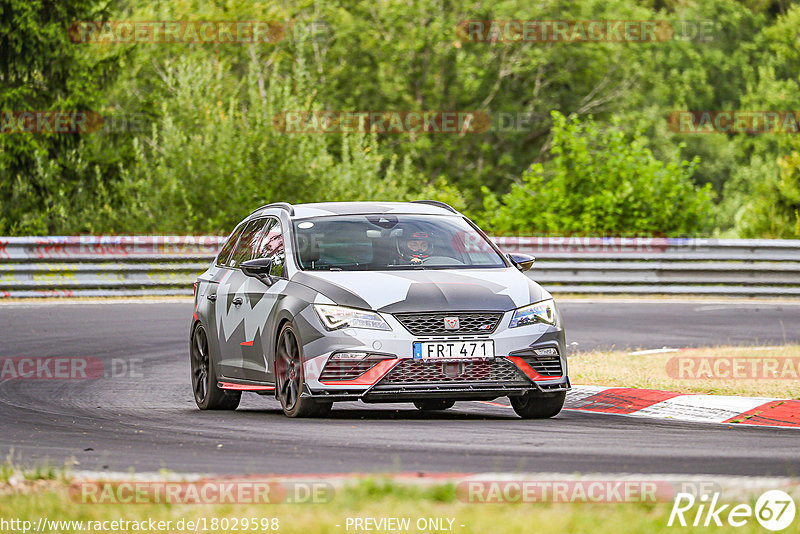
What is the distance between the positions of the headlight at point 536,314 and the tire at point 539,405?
0.56 metres

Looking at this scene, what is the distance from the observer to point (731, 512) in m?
5.95

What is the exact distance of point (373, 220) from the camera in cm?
1105

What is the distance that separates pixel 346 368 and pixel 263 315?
1.21 m

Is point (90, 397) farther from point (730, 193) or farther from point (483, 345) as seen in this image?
point (730, 193)

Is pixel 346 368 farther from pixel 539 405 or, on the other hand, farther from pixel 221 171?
pixel 221 171

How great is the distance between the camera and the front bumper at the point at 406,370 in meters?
9.59

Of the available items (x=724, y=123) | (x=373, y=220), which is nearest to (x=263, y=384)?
(x=373, y=220)

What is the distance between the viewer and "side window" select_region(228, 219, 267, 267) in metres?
11.8

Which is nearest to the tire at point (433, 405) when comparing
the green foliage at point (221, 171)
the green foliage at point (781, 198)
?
the green foliage at point (221, 171)

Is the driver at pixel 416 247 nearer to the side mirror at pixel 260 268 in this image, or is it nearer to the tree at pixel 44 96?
the side mirror at pixel 260 268

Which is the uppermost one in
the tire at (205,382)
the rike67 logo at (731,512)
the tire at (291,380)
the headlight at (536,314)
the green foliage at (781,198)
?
the rike67 logo at (731,512)

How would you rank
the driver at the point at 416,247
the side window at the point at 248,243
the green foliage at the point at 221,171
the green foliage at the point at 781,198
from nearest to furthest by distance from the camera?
1. the driver at the point at 416,247
2. the side window at the point at 248,243
3. the green foliage at the point at 221,171
4. the green foliage at the point at 781,198

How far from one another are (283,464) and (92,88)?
2627 centimetres

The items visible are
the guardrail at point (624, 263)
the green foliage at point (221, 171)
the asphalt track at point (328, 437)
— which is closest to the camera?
the asphalt track at point (328, 437)
